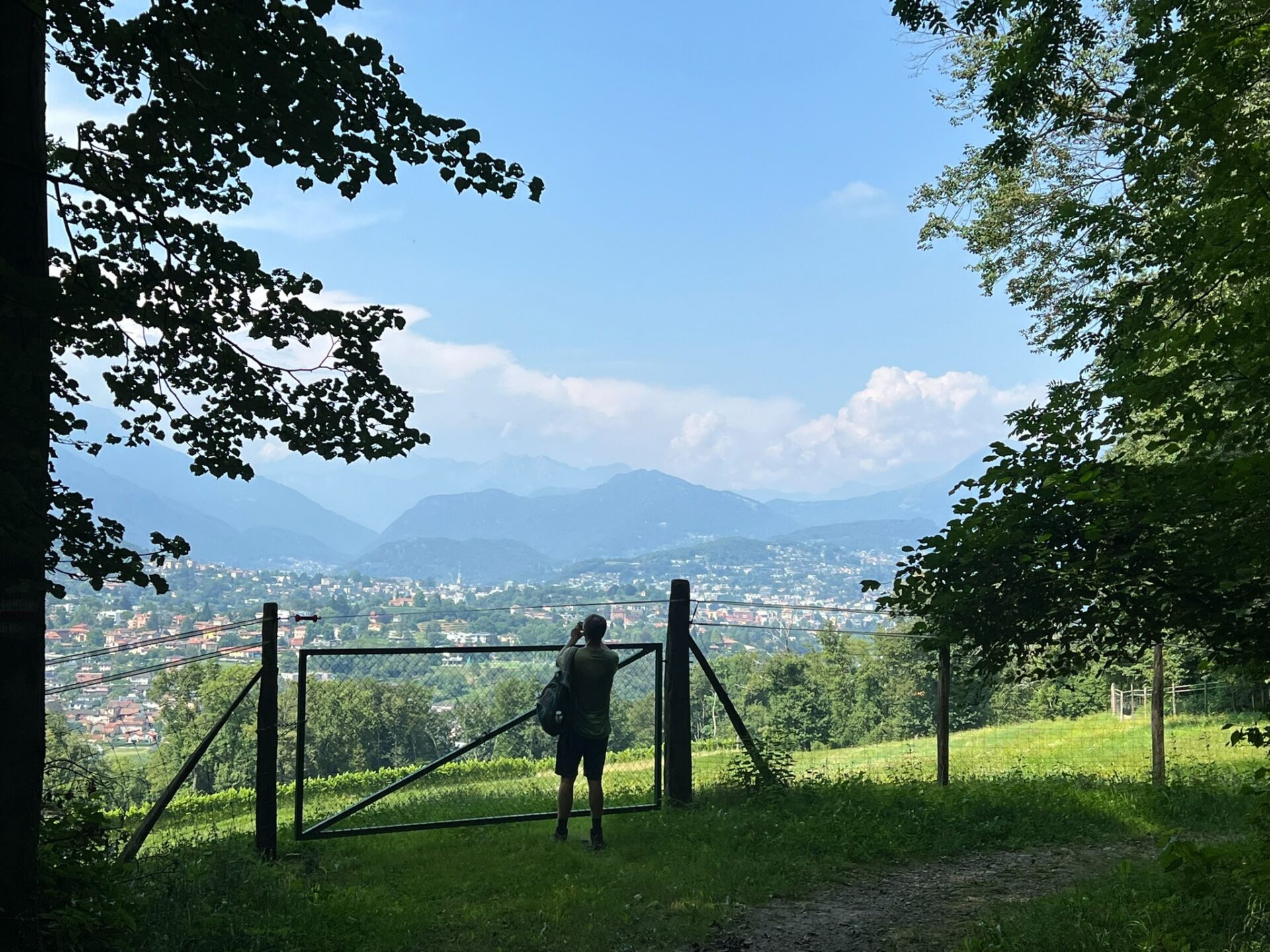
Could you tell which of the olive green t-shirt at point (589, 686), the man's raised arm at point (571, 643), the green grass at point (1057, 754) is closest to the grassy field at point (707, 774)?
the green grass at point (1057, 754)

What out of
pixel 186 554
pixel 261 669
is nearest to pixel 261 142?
pixel 186 554

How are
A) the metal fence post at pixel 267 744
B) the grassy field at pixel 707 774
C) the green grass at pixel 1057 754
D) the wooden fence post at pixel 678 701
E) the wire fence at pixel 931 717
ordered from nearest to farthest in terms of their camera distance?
1. the metal fence post at pixel 267 744
2. the wooden fence post at pixel 678 701
3. the grassy field at pixel 707 774
4. the wire fence at pixel 931 717
5. the green grass at pixel 1057 754

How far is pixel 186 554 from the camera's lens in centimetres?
479

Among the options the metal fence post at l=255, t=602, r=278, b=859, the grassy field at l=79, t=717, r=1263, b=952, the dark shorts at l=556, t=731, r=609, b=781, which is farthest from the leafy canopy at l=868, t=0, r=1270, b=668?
the metal fence post at l=255, t=602, r=278, b=859

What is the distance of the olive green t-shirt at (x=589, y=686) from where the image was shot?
841 centimetres

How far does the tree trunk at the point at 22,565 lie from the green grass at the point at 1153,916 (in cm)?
502

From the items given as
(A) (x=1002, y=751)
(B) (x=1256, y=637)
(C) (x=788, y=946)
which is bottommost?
(A) (x=1002, y=751)

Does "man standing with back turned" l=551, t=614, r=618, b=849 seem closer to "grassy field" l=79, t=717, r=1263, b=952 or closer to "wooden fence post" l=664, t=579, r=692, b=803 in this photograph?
"grassy field" l=79, t=717, r=1263, b=952

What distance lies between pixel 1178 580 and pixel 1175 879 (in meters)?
2.83

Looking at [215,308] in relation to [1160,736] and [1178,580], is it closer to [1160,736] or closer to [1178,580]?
[1178,580]

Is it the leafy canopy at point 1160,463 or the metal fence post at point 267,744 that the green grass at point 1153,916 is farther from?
the metal fence post at point 267,744

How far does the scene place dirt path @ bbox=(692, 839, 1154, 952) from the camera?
5.89 meters

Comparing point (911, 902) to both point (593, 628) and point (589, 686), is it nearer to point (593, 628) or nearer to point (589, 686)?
point (589, 686)

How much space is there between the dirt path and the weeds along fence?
1.29 metres
